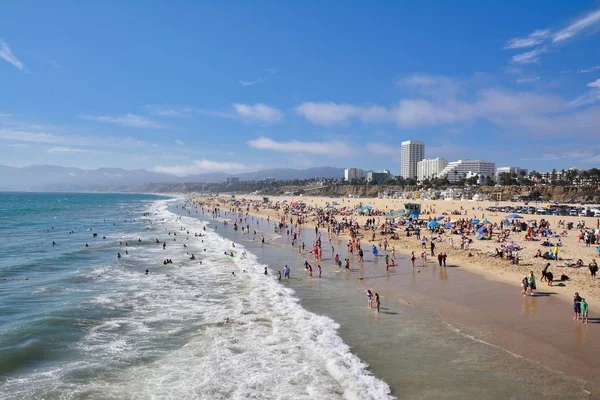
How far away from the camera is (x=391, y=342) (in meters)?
11.4

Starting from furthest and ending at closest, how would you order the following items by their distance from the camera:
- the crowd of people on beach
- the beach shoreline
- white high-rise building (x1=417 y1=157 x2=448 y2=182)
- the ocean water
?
white high-rise building (x1=417 y1=157 x2=448 y2=182), the crowd of people on beach, the beach shoreline, the ocean water

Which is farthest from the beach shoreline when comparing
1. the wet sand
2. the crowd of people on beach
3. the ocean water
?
the ocean water

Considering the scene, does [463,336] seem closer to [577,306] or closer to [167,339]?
[577,306]

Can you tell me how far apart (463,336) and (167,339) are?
8926 millimetres

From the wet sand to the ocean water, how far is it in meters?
0.94

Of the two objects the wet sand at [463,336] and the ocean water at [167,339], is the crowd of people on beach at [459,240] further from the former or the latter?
the ocean water at [167,339]

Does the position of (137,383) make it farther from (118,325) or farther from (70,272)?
(70,272)

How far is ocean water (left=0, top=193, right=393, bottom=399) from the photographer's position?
9320mm

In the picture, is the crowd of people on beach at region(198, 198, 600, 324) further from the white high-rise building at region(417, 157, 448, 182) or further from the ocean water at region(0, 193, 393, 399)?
the white high-rise building at region(417, 157, 448, 182)

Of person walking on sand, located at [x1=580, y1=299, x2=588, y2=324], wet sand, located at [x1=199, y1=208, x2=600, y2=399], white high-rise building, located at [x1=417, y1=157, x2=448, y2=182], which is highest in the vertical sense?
white high-rise building, located at [x1=417, y1=157, x2=448, y2=182]

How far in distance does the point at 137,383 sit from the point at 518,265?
62.1 ft

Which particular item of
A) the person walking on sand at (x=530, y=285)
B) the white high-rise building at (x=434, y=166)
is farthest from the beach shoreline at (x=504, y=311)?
the white high-rise building at (x=434, y=166)

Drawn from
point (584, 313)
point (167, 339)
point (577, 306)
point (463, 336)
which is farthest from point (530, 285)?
point (167, 339)

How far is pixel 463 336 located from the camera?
1168cm
